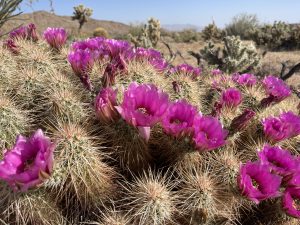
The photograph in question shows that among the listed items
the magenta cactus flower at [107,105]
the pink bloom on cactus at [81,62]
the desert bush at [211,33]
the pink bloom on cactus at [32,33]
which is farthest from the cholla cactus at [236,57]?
the desert bush at [211,33]

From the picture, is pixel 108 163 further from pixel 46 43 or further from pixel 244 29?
pixel 244 29

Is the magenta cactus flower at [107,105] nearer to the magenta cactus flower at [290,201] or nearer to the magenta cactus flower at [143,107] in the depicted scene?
the magenta cactus flower at [143,107]

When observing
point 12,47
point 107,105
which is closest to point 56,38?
point 12,47

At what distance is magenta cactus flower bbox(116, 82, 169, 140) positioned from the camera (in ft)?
6.21

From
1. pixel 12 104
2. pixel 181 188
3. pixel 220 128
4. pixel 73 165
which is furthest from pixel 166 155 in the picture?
pixel 12 104

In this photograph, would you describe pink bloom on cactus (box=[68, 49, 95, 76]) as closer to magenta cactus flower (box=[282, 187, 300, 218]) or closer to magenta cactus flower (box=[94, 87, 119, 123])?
magenta cactus flower (box=[94, 87, 119, 123])

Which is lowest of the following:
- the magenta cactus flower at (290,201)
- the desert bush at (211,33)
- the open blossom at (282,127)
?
the desert bush at (211,33)

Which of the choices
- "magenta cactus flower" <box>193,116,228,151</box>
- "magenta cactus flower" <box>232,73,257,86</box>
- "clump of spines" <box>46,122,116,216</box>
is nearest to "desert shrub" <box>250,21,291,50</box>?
"magenta cactus flower" <box>232,73,257,86</box>

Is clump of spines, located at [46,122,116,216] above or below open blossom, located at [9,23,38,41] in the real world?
below

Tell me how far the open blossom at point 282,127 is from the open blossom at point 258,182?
19.8 inches

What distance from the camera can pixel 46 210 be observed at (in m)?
1.85

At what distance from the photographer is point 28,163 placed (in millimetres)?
1759

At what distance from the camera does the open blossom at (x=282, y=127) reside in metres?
2.38

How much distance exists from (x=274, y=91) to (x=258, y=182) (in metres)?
1.08
